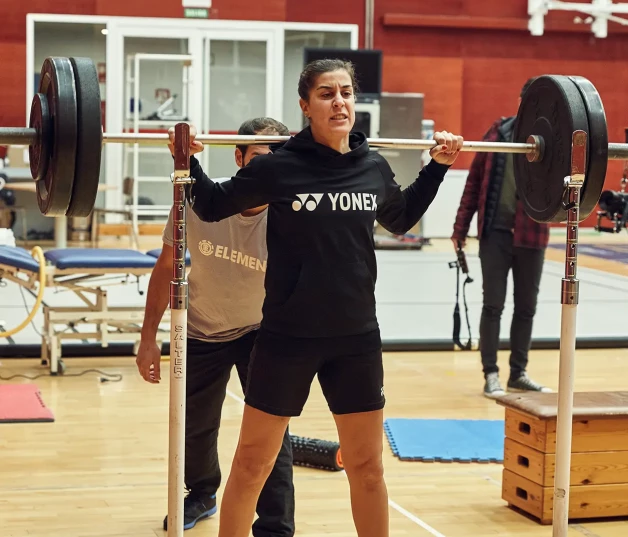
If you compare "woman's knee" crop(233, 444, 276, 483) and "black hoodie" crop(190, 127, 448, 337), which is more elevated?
"black hoodie" crop(190, 127, 448, 337)

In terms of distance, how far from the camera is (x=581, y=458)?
3.56 metres

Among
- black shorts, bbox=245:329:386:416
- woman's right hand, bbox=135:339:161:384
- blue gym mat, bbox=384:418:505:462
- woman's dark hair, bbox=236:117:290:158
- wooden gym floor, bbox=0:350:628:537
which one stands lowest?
wooden gym floor, bbox=0:350:628:537

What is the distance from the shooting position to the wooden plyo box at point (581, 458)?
3.53m

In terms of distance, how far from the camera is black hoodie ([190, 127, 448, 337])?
248cm

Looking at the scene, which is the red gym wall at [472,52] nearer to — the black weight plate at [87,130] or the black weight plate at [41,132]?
the black weight plate at [41,132]

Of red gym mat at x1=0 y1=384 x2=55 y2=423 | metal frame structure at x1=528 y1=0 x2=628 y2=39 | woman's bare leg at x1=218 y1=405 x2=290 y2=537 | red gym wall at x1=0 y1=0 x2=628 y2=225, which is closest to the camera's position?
woman's bare leg at x1=218 y1=405 x2=290 y2=537

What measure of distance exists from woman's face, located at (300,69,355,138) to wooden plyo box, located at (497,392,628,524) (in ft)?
4.77

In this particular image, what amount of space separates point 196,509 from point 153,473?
0.61m

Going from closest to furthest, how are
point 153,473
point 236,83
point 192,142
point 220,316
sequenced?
point 192,142 < point 220,316 < point 153,473 < point 236,83

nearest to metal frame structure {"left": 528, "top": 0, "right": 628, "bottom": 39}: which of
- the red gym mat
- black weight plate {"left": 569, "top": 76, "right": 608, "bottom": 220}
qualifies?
the red gym mat

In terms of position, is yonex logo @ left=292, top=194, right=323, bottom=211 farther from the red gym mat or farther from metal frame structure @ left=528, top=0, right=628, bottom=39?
metal frame structure @ left=528, top=0, right=628, bottom=39

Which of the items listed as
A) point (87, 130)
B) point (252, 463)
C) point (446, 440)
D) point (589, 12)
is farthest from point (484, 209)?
point (589, 12)

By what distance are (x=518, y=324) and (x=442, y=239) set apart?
24.3 ft

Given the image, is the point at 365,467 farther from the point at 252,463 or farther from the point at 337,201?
the point at 337,201
